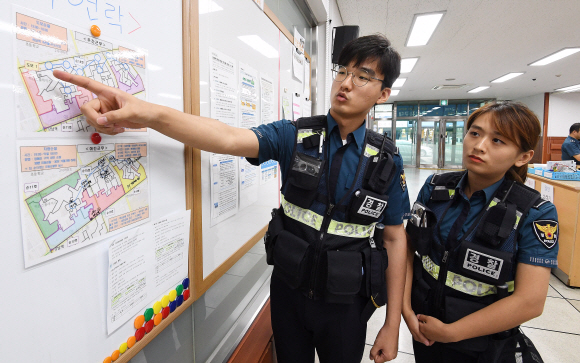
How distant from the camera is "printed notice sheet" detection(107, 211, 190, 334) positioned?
0.64m

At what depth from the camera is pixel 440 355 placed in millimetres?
1104

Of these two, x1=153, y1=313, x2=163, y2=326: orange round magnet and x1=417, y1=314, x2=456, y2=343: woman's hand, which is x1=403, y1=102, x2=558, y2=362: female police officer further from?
x1=153, y1=313, x2=163, y2=326: orange round magnet

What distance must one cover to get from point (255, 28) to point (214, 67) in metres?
0.43

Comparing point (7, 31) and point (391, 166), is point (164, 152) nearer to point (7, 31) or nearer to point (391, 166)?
point (7, 31)

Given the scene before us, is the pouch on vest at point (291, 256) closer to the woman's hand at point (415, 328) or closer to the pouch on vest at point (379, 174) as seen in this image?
the pouch on vest at point (379, 174)

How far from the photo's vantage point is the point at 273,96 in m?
1.53

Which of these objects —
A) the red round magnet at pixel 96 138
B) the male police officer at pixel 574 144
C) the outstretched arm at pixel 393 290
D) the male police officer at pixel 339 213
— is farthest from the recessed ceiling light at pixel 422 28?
the red round magnet at pixel 96 138

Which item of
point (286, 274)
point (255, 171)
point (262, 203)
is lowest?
point (286, 274)

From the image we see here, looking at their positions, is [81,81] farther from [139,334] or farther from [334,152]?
[334,152]

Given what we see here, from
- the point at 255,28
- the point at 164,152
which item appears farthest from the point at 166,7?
the point at 255,28

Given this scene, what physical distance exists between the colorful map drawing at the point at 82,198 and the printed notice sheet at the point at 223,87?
1.30 feet

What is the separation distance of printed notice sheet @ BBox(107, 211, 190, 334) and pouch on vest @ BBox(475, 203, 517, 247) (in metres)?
1.00

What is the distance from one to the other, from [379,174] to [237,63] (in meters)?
0.71

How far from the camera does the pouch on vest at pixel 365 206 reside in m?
0.90
